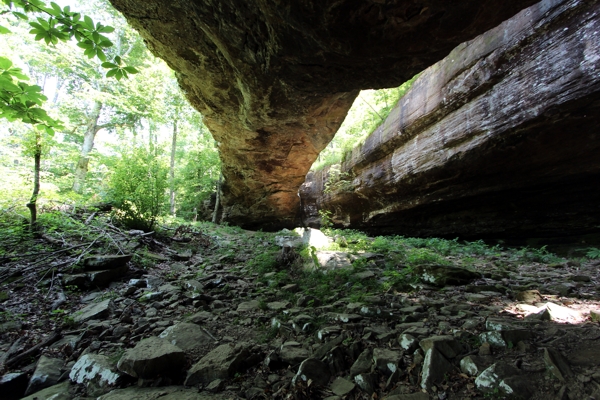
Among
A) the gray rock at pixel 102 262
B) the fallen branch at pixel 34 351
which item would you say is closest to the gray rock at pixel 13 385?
the fallen branch at pixel 34 351

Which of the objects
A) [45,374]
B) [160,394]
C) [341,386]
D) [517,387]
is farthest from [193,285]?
[517,387]

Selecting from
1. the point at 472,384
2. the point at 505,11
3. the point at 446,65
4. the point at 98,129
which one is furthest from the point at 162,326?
the point at 98,129

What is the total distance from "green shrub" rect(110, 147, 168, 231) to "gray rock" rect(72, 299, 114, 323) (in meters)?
3.39

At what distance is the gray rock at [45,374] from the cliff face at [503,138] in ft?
26.8

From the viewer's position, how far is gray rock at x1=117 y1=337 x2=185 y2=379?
2.07m

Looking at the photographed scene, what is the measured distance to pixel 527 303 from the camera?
304cm

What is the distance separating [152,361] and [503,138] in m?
7.57

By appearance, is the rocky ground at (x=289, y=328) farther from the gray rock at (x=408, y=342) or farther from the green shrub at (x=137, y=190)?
the green shrub at (x=137, y=190)

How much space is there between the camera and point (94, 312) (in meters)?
3.25

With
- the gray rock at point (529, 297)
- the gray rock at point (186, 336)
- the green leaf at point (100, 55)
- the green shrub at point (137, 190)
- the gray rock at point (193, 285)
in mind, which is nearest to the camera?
the green leaf at point (100, 55)

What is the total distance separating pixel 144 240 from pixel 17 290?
2.44 m

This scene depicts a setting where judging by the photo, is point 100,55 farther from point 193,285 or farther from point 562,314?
point 562,314

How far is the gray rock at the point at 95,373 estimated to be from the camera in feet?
6.78

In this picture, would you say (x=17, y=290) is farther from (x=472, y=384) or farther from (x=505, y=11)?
(x=505, y=11)
